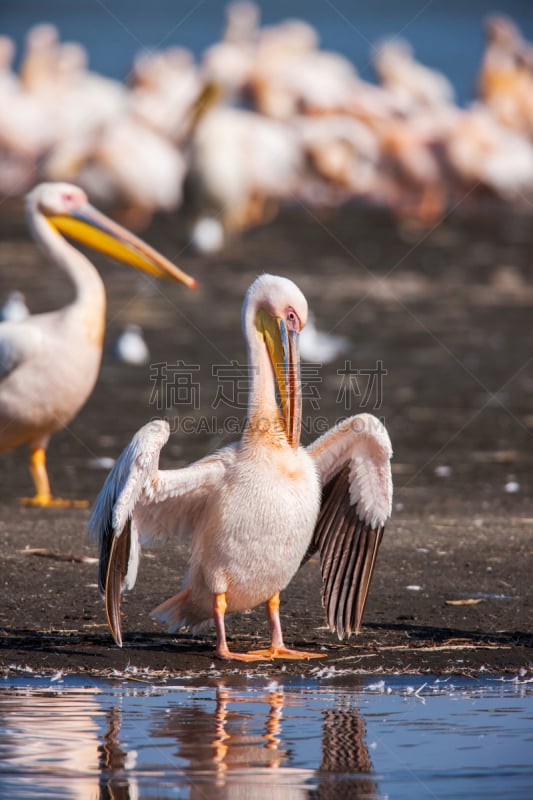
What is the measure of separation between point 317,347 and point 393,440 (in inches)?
114

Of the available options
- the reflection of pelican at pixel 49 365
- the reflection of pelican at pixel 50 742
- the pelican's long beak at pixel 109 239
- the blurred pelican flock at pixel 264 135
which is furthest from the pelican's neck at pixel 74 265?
the blurred pelican flock at pixel 264 135

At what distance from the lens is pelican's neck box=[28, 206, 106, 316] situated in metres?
7.70

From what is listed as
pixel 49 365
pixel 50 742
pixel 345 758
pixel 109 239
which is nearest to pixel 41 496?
pixel 49 365

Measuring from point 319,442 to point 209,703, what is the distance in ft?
3.54

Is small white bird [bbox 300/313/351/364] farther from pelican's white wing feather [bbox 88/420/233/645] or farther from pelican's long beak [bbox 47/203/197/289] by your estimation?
pelican's white wing feather [bbox 88/420/233/645]

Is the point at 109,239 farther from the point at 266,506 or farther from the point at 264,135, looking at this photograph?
the point at 264,135

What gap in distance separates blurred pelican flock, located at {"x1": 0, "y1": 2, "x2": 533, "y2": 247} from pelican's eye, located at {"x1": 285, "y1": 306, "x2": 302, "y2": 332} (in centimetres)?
1311

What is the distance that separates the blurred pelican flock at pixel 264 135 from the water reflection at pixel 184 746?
14012 millimetres

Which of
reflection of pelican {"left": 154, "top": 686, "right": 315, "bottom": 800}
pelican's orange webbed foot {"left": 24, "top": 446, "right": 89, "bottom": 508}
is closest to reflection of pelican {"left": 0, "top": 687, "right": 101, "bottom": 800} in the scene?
reflection of pelican {"left": 154, "top": 686, "right": 315, "bottom": 800}

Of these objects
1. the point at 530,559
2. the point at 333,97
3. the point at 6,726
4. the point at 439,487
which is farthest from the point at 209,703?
the point at 333,97

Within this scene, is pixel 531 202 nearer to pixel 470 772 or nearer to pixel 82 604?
pixel 82 604

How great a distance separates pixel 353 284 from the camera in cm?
1653

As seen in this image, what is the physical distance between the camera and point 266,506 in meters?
4.97

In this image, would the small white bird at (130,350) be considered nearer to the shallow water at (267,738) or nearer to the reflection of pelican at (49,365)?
the reflection of pelican at (49,365)
